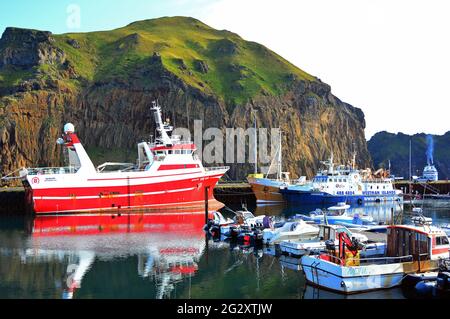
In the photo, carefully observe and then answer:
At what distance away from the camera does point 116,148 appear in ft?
359

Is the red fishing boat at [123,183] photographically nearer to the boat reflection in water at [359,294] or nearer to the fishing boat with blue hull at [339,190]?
the fishing boat with blue hull at [339,190]

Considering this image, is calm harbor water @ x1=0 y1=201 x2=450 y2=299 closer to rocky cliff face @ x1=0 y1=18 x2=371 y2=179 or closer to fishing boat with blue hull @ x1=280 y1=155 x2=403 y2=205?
fishing boat with blue hull @ x1=280 y1=155 x2=403 y2=205

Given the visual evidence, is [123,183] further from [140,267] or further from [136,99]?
[136,99]

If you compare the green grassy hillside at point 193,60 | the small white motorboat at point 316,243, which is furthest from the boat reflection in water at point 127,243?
the green grassy hillside at point 193,60

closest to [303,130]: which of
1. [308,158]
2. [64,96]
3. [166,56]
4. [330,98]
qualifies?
[308,158]

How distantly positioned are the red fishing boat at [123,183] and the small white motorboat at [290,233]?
2124 cm

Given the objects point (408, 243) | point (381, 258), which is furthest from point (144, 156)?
point (381, 258)

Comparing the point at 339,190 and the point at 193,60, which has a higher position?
the point at 193,60

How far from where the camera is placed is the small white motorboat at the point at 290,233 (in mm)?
35469

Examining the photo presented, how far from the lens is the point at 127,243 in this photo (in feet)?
122

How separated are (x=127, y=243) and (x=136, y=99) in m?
79.5

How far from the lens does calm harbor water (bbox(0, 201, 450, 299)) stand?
23.9 meters

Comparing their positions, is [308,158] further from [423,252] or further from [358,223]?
[423,252]
